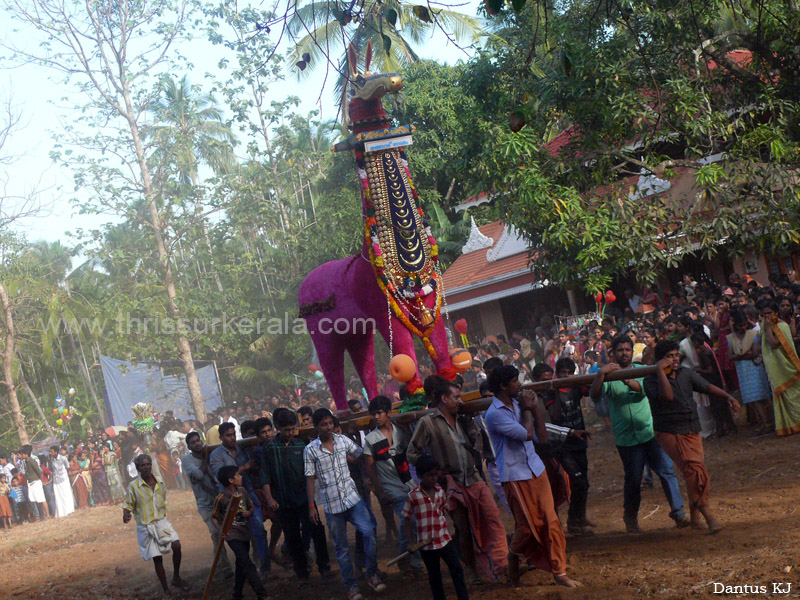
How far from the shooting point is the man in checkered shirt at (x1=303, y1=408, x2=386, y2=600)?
22.6 feet

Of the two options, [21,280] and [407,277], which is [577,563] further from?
[21,280]

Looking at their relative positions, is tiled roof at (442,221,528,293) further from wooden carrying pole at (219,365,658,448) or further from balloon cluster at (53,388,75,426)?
balloon cluster at (53,388,75,426)

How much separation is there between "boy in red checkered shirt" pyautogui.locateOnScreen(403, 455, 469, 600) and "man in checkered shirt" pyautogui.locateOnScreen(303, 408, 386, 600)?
1.34m

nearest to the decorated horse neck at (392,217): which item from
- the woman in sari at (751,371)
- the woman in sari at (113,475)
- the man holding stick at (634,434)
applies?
the man holding stick at (634,434)

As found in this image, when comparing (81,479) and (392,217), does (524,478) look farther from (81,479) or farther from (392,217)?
(81,479)

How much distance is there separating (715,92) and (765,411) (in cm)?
452

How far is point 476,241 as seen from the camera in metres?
22.9

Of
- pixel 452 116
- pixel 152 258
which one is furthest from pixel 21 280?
pixel 452 116

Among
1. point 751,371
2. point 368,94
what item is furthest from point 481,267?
point 368,94

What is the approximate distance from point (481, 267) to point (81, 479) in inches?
464

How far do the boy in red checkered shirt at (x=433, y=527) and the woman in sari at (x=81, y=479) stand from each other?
19.2 meters

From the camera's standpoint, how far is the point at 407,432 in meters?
7.15

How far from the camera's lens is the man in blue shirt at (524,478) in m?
5.74

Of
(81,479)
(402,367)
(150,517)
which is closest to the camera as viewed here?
(402,367)
